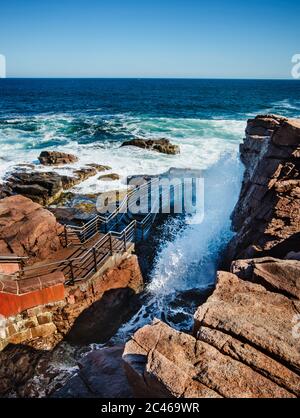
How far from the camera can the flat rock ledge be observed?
503cm

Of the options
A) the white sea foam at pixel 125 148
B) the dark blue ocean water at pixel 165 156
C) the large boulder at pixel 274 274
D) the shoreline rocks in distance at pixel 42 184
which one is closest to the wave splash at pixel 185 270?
the dark blue ocean water at pixel 165 156

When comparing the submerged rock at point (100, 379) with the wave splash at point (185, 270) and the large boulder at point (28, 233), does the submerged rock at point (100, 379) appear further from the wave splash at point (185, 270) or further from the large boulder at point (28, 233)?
the large boulder at point (28, 233)

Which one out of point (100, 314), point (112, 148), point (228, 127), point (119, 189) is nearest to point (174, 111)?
point (228, 127)

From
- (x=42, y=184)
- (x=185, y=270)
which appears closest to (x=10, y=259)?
(x=185, y=270)

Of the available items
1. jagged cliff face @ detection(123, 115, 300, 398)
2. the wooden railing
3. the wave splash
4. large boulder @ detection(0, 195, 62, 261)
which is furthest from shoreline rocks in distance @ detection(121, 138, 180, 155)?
jagged cliff face @ detection(123, 115, 300, 398)

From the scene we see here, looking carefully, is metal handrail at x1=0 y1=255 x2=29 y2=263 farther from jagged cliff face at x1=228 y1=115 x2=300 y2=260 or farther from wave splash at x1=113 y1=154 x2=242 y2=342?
jagged cliff face at x1=228 y1=115 x2=300 y2=260

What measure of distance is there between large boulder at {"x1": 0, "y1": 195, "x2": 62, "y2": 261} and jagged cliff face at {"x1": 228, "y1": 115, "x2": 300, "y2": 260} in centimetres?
670

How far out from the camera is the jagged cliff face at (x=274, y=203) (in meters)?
10.3

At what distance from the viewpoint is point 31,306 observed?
31.0ft

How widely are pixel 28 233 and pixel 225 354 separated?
7.79m

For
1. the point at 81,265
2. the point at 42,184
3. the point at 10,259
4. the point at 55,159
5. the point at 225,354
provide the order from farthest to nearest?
the point at 55,159, the point at 42,184, the point at 81,265, the point at 10,259, the point at 225,354

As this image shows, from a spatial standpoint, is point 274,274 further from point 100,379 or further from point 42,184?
point 42,184

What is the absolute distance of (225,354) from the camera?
Result: 558 cm
